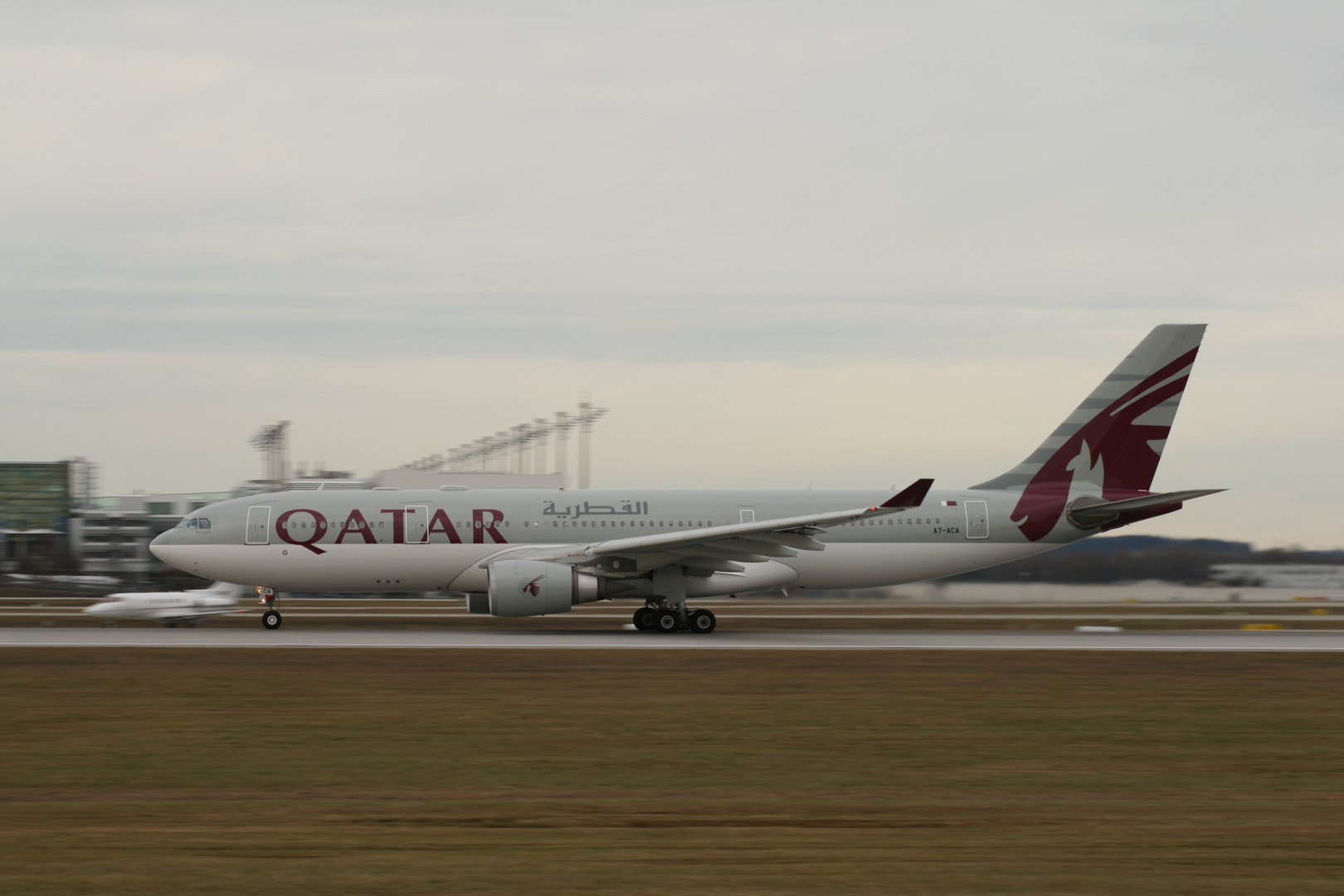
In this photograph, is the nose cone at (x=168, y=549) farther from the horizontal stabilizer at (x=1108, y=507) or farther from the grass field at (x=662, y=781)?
the horizontal stabilizer at (x=1108, y=507)

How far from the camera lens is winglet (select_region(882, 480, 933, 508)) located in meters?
29.0

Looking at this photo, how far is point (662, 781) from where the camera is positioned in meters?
12.6

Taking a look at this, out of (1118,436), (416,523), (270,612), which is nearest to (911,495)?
(1118,436)

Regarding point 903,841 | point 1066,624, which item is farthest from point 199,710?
point 1066,624

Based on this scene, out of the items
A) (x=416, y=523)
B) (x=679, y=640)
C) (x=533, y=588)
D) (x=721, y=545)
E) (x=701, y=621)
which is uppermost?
(x=416, y=523)

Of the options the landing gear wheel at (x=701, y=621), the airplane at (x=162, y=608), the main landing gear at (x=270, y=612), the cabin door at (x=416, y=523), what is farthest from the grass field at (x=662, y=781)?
the airplane at (x=162, y=608)

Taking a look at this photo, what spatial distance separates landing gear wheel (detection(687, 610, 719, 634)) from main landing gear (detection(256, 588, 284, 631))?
10.3 m

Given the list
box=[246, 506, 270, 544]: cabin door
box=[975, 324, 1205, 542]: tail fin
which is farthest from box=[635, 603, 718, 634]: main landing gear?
box=[246, 506, 270, 544]: cabin door

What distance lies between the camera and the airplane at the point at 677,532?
30984mm

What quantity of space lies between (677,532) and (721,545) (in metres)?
1.68

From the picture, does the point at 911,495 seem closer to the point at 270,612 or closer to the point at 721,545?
the point at 721,545

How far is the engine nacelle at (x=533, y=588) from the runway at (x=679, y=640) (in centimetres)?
70

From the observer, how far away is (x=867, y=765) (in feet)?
44.4

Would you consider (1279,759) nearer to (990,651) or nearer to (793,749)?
(793,749)
